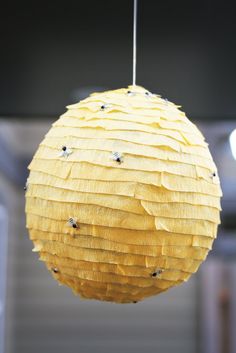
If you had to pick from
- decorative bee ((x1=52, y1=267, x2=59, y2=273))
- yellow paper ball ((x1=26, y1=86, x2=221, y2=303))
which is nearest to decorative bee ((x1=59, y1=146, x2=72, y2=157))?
yellow paper ball ((x1=26, y1=86, x2=221, y2=303))

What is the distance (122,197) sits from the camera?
147 cm

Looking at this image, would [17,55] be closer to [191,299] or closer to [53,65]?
[53,65]

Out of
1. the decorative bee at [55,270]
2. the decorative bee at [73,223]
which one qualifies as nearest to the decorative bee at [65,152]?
the decorative bee at [73,223]

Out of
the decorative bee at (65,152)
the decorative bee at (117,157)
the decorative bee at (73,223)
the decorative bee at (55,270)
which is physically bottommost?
the decorative bee at (55,270)

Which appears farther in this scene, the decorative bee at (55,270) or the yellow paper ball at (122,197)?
the decorative bee at (55,270)

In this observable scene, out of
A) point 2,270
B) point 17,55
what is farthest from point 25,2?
point 2,270

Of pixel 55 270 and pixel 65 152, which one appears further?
pixel 55 270

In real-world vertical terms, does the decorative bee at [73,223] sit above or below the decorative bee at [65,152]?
below

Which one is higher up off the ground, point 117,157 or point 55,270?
point 117,157

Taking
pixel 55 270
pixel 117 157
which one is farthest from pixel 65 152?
pixel 55 270

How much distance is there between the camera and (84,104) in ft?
5.34

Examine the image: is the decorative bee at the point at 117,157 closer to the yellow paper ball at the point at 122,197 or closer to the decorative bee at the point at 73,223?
the yellow paper ball at the point at 122,197

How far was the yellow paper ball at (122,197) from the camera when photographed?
1.48 meters

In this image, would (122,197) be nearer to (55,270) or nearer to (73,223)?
(73,223)
